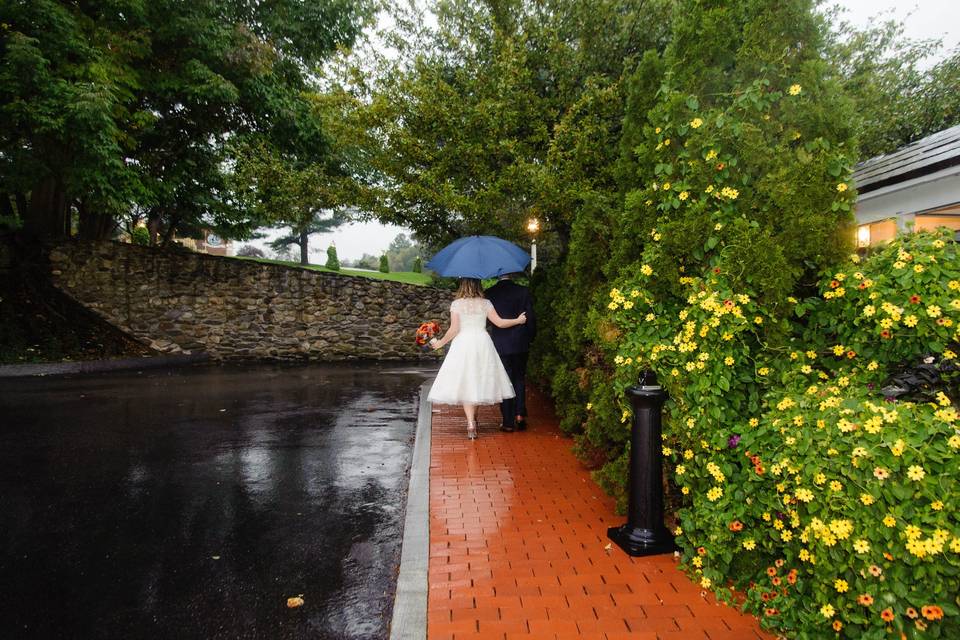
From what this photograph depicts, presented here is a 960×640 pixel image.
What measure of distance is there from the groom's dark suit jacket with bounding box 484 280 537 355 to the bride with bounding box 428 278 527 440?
0.24 metres

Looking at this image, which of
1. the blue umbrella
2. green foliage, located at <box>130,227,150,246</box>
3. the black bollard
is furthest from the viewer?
green foliage, located at <box>130,227,150,246</box>

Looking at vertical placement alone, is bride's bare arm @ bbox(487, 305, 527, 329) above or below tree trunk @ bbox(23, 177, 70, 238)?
below

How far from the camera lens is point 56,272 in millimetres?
15773

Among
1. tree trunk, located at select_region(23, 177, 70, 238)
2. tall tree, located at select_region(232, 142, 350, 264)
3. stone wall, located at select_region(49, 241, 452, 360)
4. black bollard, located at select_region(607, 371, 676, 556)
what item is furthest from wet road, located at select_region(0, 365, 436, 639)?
tree trunk, located at select_region(23, 177, 70, 238)

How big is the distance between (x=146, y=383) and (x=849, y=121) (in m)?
12.6

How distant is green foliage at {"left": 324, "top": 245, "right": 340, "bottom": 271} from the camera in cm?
4025

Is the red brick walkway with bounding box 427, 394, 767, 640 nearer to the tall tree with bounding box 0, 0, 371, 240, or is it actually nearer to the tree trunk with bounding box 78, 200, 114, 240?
the tall tree with bounding box 0, 0, 371, 240

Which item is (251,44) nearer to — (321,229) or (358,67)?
(358,67)

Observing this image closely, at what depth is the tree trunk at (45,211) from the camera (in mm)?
16188

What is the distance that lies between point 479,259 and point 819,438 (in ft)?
15.6

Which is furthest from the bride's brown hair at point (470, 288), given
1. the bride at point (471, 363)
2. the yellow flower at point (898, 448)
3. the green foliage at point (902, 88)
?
the green foliage at point (902, 88)

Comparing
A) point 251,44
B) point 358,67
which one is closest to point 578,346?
point 358,67

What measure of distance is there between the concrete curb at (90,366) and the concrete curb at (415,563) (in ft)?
37.0

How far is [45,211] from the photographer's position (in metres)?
16.3
